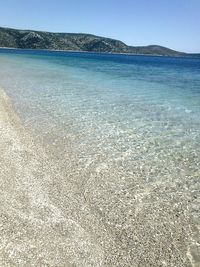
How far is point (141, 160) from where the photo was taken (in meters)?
11.0

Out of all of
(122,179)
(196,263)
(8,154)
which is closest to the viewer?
(196,263)

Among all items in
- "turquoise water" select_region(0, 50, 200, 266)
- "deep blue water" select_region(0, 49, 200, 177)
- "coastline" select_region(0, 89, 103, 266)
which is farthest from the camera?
"deep blue water" select_region(0, 49, 200, 177)

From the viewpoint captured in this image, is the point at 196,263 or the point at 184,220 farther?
the point at 184,220

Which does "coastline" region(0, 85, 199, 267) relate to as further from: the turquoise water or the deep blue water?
the deep blue water

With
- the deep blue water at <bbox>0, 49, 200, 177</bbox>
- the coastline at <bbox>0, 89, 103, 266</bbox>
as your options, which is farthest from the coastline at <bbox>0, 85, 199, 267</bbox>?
the deep blue water at <bbox>0, 49, 200, 177</bbox>

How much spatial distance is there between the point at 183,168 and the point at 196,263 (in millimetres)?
4642

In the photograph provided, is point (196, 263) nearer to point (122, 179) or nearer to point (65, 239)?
point (65, 239)

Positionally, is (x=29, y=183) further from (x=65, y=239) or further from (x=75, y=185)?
(x=65, y=239)

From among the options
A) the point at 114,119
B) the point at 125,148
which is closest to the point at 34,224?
the point at 125,148

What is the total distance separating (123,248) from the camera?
6.48 metres

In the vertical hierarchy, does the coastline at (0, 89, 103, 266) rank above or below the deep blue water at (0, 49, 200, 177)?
above

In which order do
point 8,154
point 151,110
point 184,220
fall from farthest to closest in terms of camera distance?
point 151,110 < point 8,154 < point 184,220

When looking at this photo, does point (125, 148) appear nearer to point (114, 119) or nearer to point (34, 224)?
Answer: point (114, 119)

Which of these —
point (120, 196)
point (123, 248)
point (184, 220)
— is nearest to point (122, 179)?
point (120, 196)
